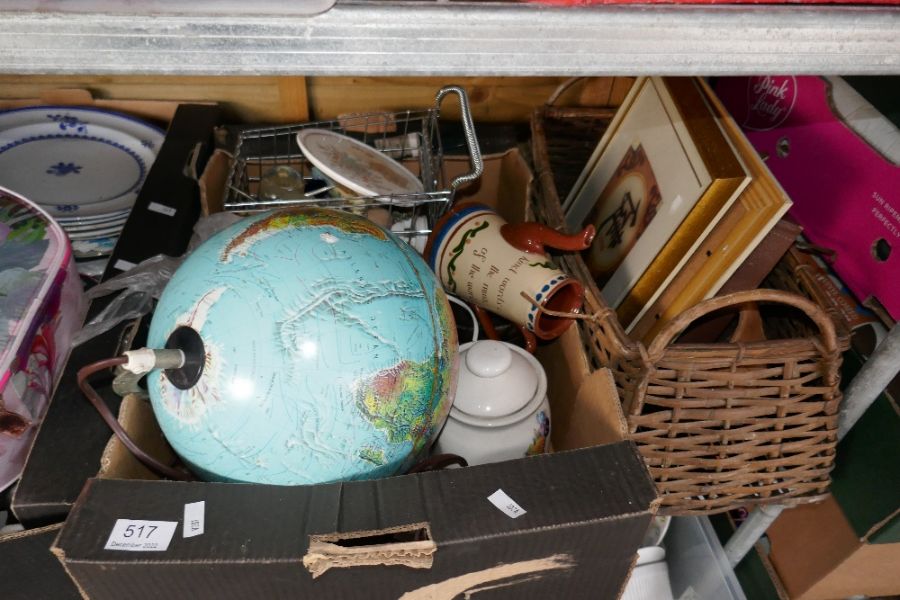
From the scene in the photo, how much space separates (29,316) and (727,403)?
0.81 m

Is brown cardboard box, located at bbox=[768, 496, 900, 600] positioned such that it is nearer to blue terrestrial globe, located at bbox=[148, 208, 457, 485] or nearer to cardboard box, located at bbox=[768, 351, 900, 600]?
cardboard box, located at bbox=[768, 351, 900, 600]

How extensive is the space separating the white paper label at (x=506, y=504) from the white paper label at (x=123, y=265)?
594 mm

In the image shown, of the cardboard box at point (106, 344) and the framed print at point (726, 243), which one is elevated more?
the framed print at point (726, 243)

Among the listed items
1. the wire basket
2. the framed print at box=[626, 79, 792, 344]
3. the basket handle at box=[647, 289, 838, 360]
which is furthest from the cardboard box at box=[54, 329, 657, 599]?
the wire basket

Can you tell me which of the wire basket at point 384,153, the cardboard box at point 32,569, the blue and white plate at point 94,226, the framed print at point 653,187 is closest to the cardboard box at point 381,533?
the cardboard box at point 32,569

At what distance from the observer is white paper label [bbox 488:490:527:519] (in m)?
0.62

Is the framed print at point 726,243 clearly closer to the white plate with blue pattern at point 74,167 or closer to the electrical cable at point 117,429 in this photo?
the electrical cable at point 117,429

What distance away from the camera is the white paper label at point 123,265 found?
3.08 feet

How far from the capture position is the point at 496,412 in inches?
33.1

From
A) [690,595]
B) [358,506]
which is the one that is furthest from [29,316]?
[690,595]

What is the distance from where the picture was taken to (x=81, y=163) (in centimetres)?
117

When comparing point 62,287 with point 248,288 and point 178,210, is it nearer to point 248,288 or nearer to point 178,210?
point 178,210

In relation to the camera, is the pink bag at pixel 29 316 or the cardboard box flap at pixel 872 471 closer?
the pink bag at pixel 29 316

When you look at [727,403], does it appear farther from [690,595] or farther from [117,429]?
[117,429]
